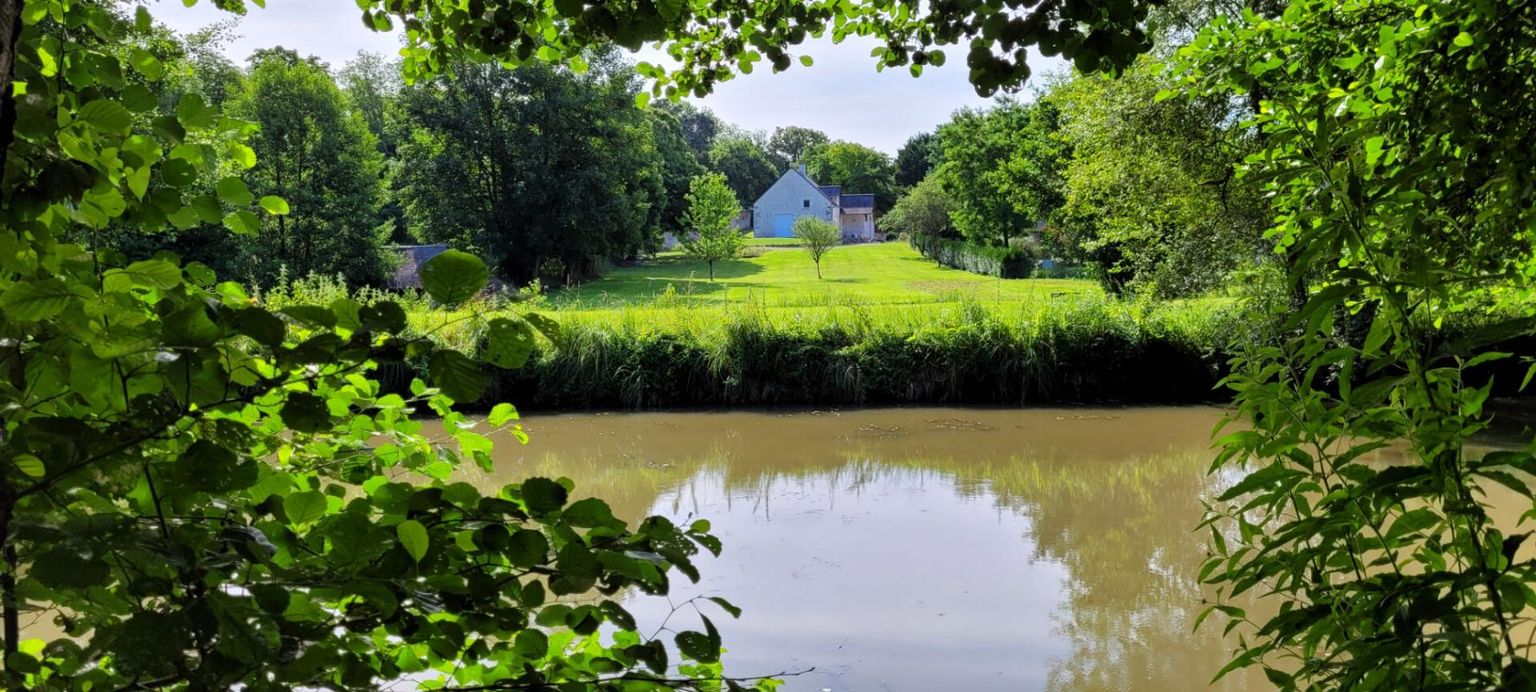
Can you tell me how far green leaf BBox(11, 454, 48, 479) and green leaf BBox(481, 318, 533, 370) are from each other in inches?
14.2

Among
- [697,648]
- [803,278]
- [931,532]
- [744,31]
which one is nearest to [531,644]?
[697,648]

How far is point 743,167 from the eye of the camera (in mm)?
60781

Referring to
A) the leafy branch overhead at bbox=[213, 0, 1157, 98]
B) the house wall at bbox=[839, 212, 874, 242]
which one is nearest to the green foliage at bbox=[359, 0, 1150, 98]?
the leafy branch overhead at bbox=[213, 0, 1157, 98]

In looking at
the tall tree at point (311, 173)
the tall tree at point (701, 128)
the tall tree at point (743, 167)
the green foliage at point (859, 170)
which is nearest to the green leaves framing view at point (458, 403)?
the tall tree at point (311, 173)

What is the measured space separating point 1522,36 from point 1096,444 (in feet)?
25.3

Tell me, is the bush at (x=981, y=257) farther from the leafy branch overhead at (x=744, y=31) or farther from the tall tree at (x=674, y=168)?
the leafy branch overhead at (x=744, y=31)

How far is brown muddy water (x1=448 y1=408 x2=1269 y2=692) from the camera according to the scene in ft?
14.4

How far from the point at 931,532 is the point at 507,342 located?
596 centimetres

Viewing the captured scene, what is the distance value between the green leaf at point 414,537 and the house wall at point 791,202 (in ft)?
175

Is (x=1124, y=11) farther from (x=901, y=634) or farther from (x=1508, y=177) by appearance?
(x=901, y=634)

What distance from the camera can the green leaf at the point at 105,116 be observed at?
3.06ft

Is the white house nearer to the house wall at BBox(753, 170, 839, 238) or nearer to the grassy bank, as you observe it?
the house wall at BBox(753, 170, 839, 238)

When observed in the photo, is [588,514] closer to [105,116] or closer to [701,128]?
[105,116]

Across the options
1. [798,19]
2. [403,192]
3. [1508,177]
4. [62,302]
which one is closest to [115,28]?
[62,302]
